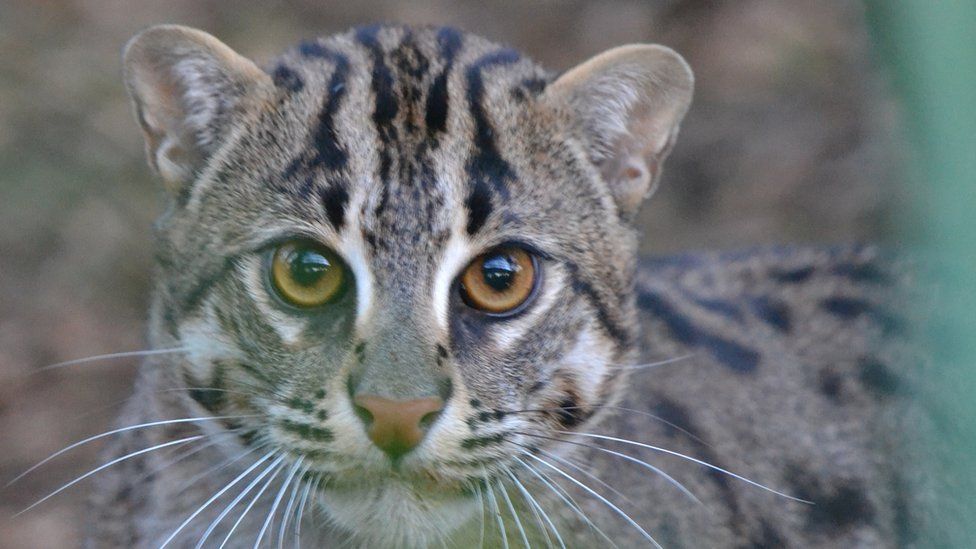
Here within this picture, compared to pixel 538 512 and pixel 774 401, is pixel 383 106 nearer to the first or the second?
pixel 538 512

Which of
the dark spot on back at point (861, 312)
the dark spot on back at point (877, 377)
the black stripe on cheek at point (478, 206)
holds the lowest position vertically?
the dark spot on back at point (877, 377)

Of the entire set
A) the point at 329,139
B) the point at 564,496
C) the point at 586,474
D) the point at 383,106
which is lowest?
the point at 564,496

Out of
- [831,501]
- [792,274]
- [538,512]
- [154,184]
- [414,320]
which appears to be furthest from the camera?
[154,184]

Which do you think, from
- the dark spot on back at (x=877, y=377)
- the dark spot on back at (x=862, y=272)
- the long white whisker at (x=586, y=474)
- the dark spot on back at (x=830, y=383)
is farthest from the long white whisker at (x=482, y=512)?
the dark spot on back at (x=862, y=272)

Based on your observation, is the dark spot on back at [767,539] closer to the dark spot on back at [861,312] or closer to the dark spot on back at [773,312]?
the dark spot on back at [773,312]

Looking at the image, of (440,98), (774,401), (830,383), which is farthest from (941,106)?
(830,383)

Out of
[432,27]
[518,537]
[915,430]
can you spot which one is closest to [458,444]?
[518,537]

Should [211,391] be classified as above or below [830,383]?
below

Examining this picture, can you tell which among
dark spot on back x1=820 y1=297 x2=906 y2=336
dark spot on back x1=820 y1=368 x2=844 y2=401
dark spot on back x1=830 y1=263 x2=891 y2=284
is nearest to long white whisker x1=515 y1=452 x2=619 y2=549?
dark spot on back x1=820 y1=368 x2=844 y2=401
